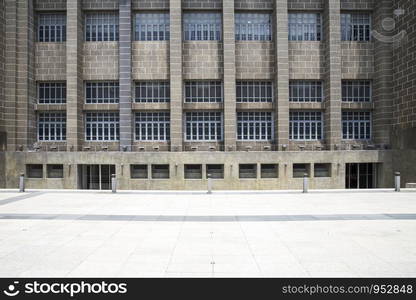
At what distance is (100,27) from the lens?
3161 centimetres

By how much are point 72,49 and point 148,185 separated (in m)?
13.8

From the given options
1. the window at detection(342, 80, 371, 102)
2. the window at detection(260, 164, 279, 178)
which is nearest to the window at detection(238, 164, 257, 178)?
the window at detection(260, 164, 279, 178)

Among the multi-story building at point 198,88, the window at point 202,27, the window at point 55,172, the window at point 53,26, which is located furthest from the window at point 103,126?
the window at point 202,27

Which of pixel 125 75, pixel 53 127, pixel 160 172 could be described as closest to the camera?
pixel 160 172

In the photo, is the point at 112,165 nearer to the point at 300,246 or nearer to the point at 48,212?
the point at 48,212

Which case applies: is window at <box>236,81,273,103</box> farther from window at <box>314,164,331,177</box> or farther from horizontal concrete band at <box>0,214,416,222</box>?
horizontal concrete band at <box>0,214,416,222</box>

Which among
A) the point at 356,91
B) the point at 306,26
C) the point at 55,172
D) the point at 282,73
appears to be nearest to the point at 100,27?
the point at 55,172

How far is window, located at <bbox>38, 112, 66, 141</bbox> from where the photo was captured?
31.8m

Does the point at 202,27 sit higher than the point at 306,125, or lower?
higher

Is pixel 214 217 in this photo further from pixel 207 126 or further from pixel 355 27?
pixel 355 27

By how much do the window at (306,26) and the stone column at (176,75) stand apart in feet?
34.6

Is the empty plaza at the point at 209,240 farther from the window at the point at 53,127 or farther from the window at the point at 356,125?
the window at the point at 53,127

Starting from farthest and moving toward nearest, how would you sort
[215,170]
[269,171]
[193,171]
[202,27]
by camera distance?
1. [202,27]
2. [215,170]
3. [193,171]
4. [269,171]

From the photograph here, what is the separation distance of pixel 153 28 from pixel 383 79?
21.2m
